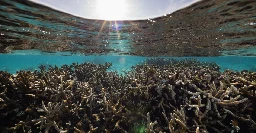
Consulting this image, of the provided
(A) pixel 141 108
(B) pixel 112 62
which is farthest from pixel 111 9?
(B) pixel 112 62

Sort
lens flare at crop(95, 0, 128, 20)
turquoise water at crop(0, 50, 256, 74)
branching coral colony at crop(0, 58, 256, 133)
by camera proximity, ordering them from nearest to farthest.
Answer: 1. branching coral colony at crop(0, 58, 256, 133)
2. lens flare at crop(95, 0, 128, 20)
3. turquoise water at crop(0, 50, 256, 74)

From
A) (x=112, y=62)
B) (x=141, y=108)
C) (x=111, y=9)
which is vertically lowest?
(x=112, y=62)

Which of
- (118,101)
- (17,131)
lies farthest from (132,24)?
(17,131)

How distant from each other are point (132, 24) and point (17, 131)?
8.85 metres

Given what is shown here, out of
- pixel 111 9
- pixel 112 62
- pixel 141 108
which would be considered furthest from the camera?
pixel 112 62

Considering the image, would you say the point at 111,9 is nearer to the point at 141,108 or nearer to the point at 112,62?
the point at 141,108

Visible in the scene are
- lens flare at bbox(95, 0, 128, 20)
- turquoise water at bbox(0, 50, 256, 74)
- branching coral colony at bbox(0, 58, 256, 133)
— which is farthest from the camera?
turquoise water at bbox(0, 50, 256, 74)

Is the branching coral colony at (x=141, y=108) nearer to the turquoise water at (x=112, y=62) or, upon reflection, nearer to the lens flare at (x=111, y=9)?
the lens flare at (x=111, y=9)

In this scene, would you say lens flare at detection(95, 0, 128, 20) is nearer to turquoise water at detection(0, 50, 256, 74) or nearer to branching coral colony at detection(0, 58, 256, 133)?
branching coral colony at detection(0, 58, 256, 133)

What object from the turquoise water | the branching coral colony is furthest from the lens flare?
the turquoise water

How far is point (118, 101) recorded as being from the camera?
5.08 m

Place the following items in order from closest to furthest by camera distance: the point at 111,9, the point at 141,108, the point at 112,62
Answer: the point at 141,108, the point at 111,9, the point at 112,62

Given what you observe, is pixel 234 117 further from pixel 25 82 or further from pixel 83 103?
pixel 25 82

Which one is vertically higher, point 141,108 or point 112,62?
point 141,108
